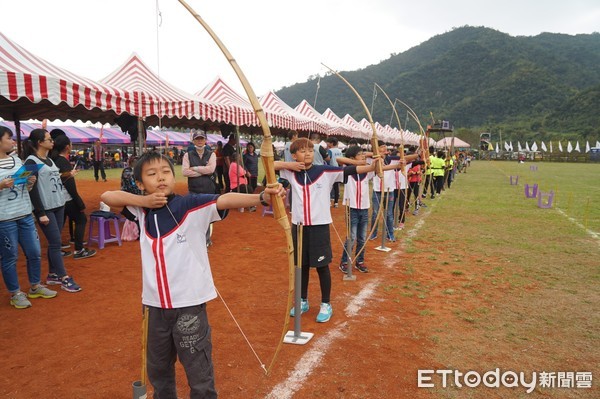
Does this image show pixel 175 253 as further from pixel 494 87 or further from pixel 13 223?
→ pixel 494 87

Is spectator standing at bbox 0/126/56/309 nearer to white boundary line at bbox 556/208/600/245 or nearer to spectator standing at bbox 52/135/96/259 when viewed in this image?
spectator standing at bbox 52/135/96/259

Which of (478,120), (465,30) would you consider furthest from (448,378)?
(465,30)

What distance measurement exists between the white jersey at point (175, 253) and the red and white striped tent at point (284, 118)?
9.01 meters

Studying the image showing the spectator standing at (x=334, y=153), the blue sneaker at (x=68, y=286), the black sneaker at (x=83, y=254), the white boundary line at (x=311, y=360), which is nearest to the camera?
the white boundary line at (x=311, y=360)

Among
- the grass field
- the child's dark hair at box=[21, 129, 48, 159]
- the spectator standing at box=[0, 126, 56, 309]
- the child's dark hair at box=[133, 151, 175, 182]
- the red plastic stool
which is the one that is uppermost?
the child's dark hair at box=[21, 129, 48, 159]

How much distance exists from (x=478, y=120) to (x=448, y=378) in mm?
107103

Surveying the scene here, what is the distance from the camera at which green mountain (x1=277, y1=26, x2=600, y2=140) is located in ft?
280

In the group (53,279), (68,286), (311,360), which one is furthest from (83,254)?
(311,360)

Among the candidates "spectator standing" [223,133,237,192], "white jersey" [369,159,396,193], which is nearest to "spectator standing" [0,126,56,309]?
"white jersey" [369,159,396,193]

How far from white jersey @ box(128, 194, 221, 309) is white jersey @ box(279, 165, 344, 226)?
6.13 ft

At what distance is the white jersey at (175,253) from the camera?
2.32 metres

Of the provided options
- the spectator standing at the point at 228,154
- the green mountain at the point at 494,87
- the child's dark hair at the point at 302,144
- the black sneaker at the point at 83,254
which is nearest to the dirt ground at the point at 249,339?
the black sneaker at the point at 83,254

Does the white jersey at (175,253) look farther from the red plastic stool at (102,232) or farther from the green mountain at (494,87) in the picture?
the green mountain at (494,87)

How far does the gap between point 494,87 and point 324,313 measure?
121996 millimetres
